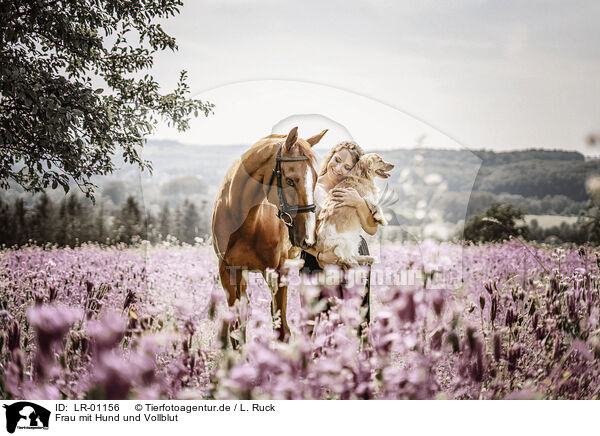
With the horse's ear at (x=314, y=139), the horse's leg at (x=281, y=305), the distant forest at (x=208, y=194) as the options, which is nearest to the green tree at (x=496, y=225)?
the distant forest at (x=208, y=194)

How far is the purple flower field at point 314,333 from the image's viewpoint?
6.33ft

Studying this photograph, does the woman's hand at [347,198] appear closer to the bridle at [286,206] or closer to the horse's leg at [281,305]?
the bridle at [286,206]

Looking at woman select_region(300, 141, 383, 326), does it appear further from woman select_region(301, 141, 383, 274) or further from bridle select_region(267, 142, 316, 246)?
bridle select_region(267, 142, 316, 246)

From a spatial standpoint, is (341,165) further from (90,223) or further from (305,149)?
(90,223)

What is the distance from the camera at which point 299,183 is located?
2.58 m

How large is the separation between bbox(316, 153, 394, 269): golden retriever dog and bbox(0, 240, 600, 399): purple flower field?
24 cm

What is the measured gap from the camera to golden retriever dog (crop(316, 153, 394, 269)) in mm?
2639

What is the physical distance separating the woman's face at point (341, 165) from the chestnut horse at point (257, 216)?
0.20 metres

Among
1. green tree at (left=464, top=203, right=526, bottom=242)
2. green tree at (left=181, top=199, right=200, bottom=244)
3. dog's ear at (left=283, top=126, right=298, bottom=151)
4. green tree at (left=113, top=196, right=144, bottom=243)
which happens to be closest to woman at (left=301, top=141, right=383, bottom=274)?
dog's ear at (left=283, top=126, right=298, bottom=151)

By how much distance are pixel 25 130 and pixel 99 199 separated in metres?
0.83

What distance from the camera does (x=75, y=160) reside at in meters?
3.29
